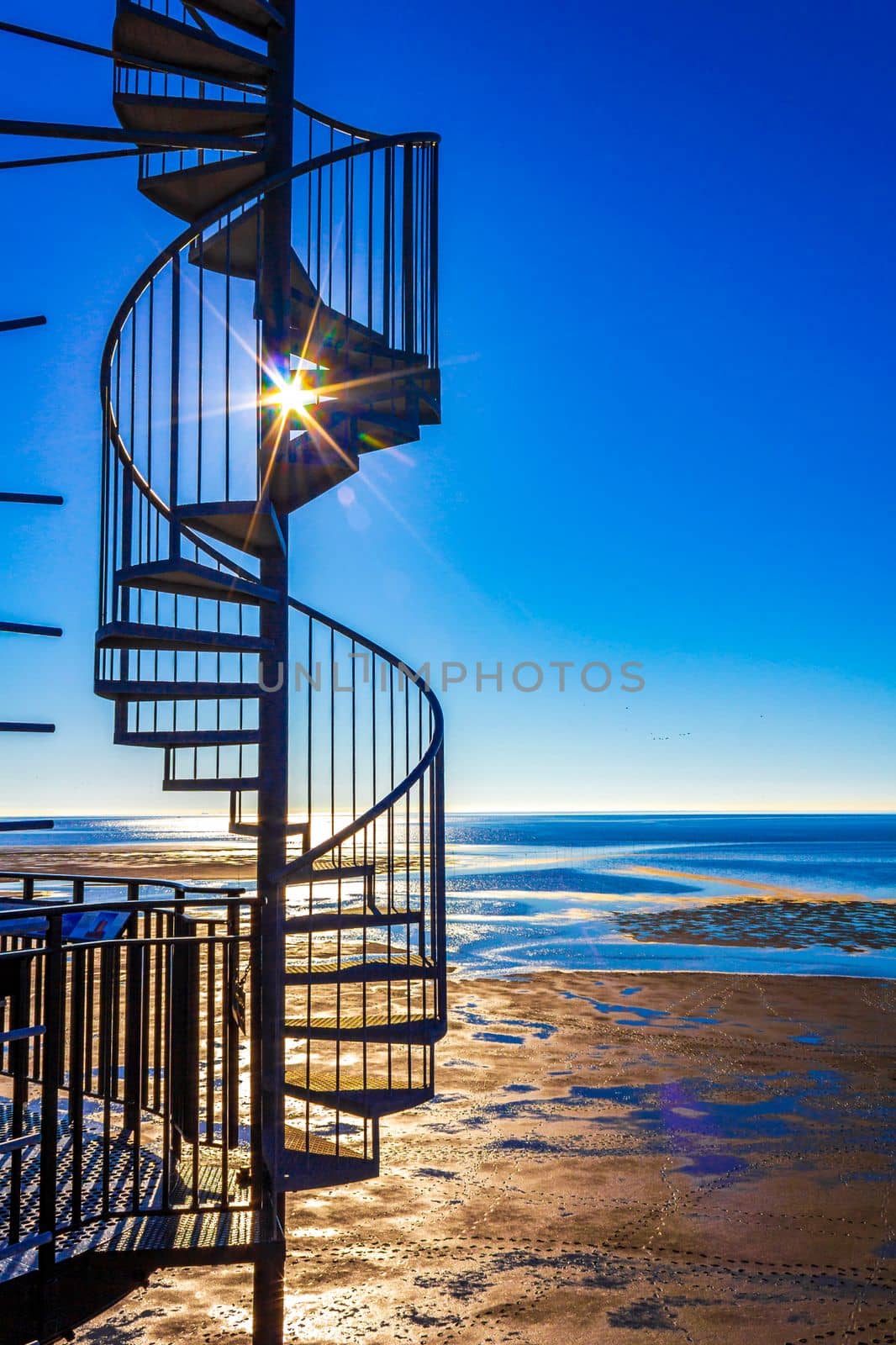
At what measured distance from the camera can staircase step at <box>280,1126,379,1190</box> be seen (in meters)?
4.38

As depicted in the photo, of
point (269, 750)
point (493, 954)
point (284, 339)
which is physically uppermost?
point (284, 339)

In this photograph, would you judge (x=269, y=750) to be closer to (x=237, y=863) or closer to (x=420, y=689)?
(x=420, y=689)

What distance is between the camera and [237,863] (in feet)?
99.9

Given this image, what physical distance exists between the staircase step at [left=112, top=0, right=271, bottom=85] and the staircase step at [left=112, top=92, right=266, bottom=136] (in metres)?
0.20

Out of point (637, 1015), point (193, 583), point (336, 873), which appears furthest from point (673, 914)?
point (193, 583)

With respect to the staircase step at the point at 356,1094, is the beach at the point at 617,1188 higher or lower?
lower

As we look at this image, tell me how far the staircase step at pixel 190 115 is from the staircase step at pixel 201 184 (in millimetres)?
219

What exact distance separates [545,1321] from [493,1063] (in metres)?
4.58

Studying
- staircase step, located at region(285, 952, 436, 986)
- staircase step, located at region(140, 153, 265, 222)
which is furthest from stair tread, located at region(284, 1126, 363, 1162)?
staircase step, located at region(140, 153, 265, 222)

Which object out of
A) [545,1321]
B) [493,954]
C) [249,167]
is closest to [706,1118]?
[545,1321]

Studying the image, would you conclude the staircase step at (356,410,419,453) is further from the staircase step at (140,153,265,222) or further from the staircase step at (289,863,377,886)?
the staircase step at (289,863,377,886)

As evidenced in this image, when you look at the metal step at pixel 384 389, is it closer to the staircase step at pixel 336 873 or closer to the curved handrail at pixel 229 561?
the curved handrail at pixel 229 561

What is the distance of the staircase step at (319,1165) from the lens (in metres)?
4.38

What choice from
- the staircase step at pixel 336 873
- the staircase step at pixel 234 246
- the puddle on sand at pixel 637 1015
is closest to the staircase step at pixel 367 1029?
the staircase step at pixel 336 873
